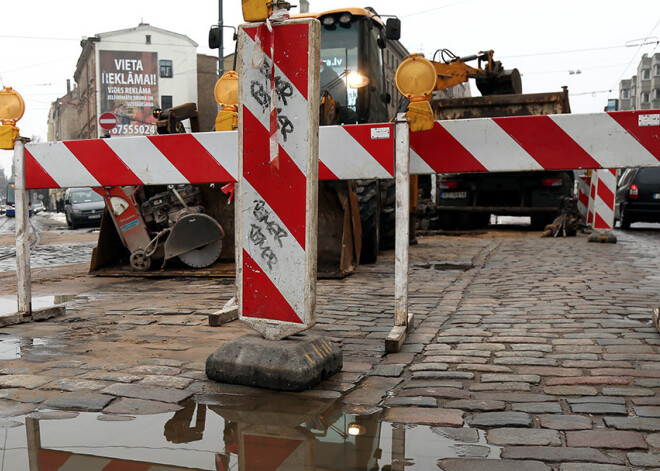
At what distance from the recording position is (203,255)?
8789mm

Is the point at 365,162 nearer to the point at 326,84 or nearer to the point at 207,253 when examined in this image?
the point at 207,253

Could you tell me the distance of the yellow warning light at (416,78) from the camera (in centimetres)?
466

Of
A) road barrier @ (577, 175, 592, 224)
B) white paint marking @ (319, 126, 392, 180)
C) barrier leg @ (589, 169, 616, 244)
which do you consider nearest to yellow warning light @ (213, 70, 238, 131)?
white paint marking @ (319, 126, 392, 180)

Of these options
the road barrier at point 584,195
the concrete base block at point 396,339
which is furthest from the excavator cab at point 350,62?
the road barrier at point 584,195

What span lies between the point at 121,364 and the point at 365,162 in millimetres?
2085

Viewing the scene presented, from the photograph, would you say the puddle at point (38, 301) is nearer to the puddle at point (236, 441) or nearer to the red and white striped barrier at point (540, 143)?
the puddle at point (236, 441)

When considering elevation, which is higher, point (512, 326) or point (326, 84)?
point (326, 84)

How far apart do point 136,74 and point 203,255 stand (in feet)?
209

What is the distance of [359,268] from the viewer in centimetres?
904

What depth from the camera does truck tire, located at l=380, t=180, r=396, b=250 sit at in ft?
35.8

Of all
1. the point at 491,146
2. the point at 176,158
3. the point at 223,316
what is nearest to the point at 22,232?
the point at 176,158

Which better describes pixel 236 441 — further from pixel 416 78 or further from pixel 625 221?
pixel 625 221

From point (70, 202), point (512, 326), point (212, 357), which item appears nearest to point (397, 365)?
point (212, 357)

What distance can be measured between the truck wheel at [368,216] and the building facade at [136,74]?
196 feet
